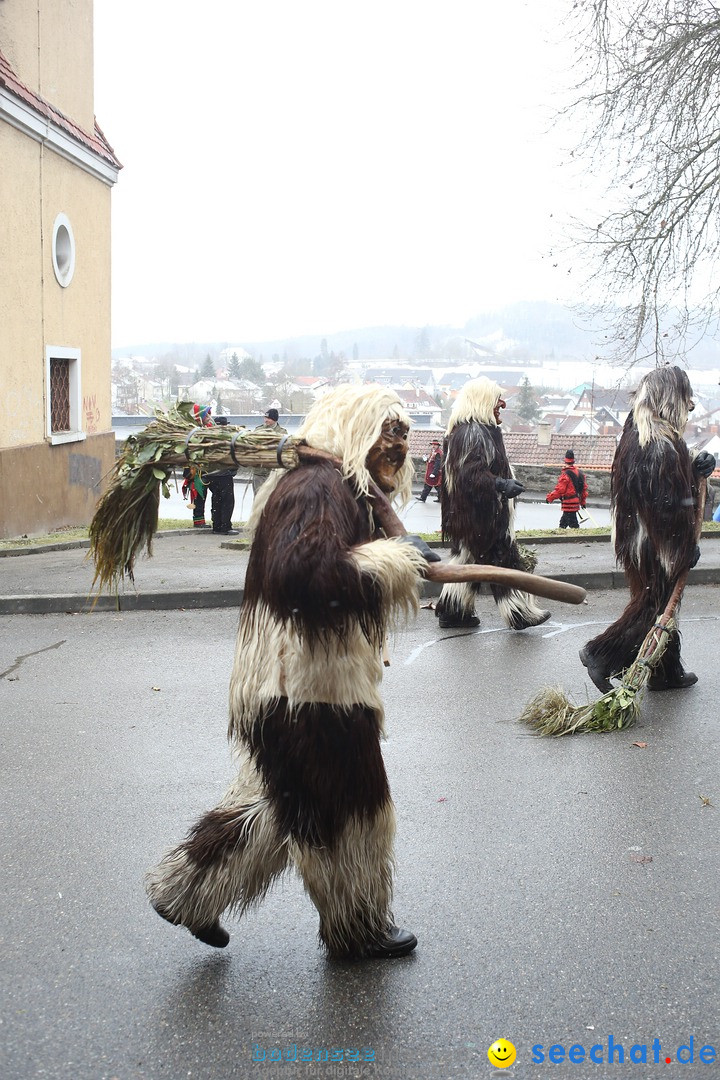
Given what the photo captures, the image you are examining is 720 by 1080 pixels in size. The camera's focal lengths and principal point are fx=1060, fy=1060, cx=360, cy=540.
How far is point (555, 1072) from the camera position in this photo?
3004 millimetres

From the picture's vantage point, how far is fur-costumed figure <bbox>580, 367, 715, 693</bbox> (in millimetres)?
6500

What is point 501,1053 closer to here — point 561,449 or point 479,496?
point 479,496

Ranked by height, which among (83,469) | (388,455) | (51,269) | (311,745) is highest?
(51,269)

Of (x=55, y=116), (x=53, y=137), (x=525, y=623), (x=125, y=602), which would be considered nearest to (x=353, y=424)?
(x=525, y=623)

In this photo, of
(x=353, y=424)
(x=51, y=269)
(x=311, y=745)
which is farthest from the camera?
(x=51, y=269)

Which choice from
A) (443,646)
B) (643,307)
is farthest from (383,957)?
(643,307)

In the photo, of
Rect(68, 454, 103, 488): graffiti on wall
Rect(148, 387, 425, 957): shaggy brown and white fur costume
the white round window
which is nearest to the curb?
Rect(148, 387, 425, 957): shaggy brown and white fur costume

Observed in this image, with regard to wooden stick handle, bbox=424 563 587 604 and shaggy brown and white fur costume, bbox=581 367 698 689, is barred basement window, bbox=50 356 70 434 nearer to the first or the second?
shaggy brown and white fur costume, bbox=581 367 698 689

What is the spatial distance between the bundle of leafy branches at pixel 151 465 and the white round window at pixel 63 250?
14.0 meters

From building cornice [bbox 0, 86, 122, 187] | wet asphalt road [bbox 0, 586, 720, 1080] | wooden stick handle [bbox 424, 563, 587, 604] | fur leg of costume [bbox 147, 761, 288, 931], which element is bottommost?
wet asphalt road [bbox 0, 586, 720, 1080]

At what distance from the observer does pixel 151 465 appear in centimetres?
376

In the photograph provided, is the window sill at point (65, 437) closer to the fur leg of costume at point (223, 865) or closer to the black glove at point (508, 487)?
the black glove at point (508, 487)

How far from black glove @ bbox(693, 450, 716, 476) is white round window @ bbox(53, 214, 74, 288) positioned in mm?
12690

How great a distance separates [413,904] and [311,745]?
1.06 metres
